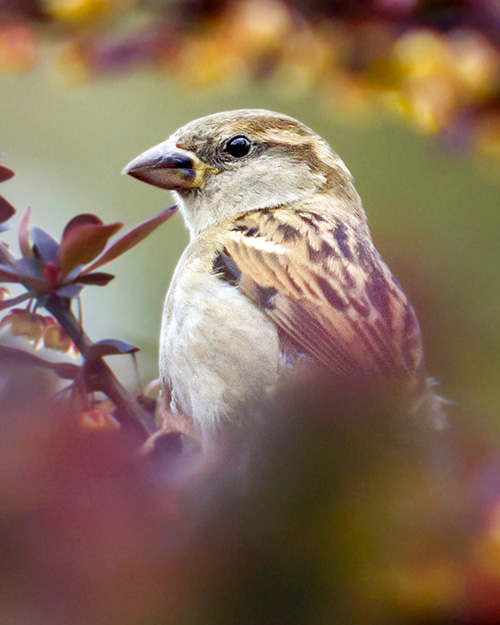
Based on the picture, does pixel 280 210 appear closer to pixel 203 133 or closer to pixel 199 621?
pixel 203 133

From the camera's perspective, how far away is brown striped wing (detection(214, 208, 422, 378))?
4.07ft

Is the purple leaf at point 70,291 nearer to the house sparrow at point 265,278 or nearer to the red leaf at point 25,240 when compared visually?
the red leaf at point 25,240

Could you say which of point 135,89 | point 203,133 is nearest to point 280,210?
point 203,133

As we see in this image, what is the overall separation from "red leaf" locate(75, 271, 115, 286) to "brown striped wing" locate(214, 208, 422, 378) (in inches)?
15.1

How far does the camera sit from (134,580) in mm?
448

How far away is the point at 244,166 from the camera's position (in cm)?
183

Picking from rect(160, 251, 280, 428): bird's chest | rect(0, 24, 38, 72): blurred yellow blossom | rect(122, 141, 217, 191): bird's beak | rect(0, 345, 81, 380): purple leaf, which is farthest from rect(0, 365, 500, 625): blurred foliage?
rect(122, 141, 217, 191): bird's beak

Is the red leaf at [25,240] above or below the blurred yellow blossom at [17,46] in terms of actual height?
below

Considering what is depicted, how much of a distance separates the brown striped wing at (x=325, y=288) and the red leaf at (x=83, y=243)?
1.33 ft

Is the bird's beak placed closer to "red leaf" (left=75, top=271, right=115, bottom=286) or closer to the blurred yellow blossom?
the blurred yellow blossom

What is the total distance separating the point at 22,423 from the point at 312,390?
0.18m

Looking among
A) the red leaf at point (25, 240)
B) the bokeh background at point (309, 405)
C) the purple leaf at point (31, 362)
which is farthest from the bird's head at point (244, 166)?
the purple leaf at point (31, 362)

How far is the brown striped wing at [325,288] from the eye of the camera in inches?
48.9

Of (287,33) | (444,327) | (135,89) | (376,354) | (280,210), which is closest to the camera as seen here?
(444,327)
